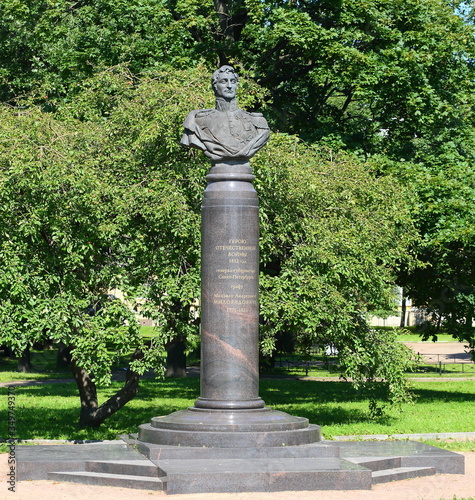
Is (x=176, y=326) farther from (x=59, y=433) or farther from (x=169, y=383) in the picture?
(x=169, y=383)

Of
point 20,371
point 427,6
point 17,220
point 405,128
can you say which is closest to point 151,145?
point 17,220

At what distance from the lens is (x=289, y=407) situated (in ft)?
75.0

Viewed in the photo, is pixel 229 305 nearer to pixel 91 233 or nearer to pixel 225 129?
pixel 225 129

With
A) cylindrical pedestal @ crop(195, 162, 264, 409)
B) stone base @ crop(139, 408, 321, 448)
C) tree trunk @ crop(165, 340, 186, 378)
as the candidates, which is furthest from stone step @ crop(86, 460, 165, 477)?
tree trunk @ crop(165, 340, 186, 378)

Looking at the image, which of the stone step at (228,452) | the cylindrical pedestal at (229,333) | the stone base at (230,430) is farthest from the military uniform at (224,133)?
the stone step at (228,452)

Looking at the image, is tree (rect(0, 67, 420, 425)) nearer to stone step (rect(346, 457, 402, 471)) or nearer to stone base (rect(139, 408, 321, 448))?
stone base (rect(139, 408, 321, 448))

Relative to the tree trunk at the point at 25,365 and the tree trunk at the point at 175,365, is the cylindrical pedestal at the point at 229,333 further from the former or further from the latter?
the tree trunk at the point at 25,365

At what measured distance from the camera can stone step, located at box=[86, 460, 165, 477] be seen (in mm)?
10781

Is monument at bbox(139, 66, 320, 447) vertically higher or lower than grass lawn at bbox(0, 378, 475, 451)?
higher

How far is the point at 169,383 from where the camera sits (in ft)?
102

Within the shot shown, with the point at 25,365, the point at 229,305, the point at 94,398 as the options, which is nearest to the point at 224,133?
the point at 229,305

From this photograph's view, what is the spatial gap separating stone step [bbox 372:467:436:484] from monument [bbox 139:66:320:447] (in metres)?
0.99

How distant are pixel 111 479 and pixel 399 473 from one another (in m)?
3.56

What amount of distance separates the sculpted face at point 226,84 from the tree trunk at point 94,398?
21.1 feet
